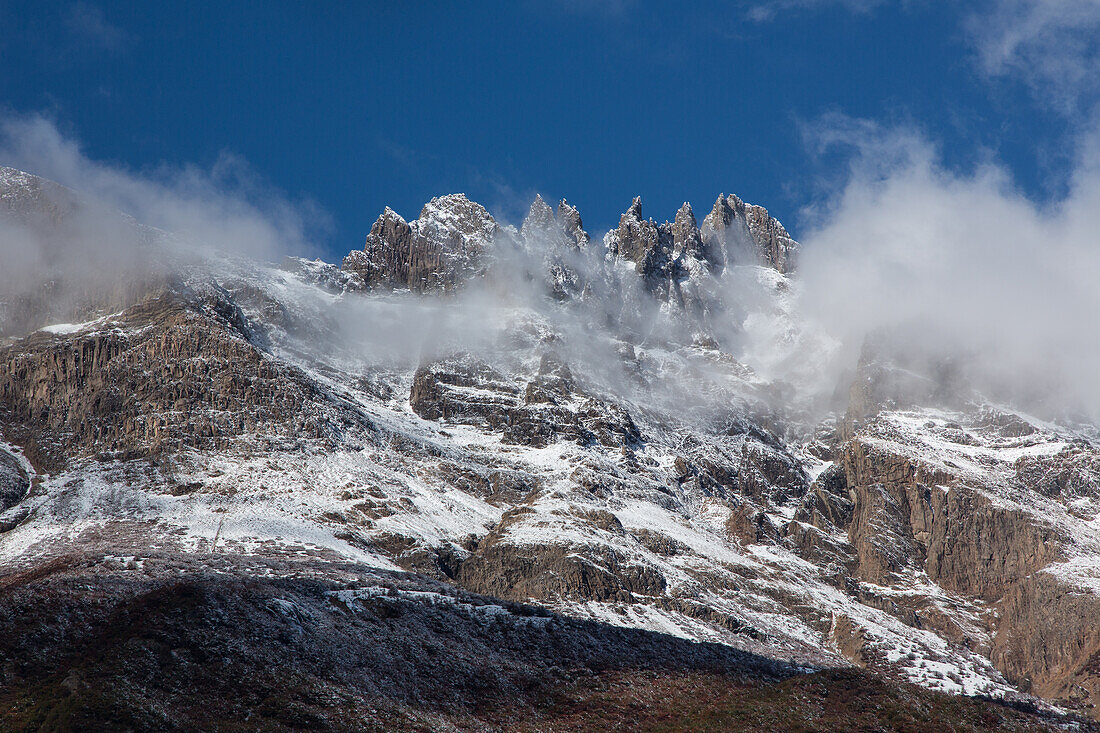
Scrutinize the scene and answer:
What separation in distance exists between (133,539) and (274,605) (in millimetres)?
84119

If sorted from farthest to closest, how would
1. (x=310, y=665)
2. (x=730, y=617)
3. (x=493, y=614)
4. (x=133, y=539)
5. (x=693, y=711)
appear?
1. (x=730, y=617)
2. (x=133, y=539)
3. (x=493, y=614)
4. (x=310, y=665)
5. (x=693, y=711)

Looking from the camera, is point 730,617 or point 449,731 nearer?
point 449,731

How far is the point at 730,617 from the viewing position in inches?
6924

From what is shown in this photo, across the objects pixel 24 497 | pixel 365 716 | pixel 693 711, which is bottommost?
pixel 365 716

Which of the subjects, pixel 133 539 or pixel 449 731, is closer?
pixel 449 731

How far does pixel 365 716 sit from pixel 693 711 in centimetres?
2460

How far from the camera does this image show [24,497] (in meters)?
186

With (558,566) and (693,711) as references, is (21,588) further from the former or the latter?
(558,566)

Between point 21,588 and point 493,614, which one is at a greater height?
point 493,614

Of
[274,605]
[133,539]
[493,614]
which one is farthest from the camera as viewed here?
[133,539]

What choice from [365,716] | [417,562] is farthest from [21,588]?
[417,562]

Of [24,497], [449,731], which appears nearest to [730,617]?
[449,731]

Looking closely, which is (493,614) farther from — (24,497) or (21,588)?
(24,497)

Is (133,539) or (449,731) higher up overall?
(133,539)
